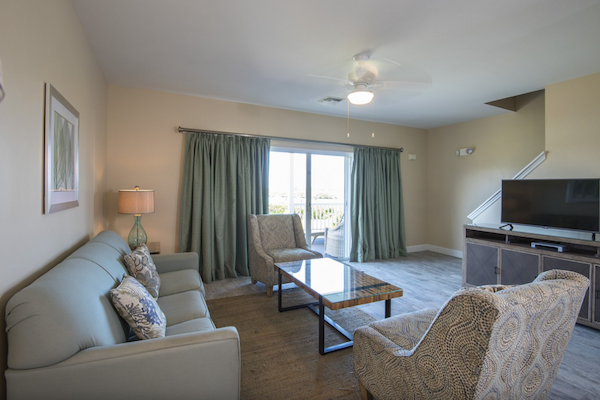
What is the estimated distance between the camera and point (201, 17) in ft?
7.29

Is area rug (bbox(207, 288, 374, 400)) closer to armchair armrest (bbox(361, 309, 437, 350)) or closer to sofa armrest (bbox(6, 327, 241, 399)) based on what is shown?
armchair armrest (bbox(361, 309, 437, 350))

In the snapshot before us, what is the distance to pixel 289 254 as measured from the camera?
Answer: 364cm

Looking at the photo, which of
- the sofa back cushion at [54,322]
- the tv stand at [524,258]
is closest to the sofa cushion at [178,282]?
the sofa back cushion at [54,322]

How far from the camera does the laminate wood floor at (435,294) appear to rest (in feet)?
6.38

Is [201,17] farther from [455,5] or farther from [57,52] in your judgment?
[455,5]

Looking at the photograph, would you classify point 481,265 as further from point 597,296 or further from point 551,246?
point 597,296

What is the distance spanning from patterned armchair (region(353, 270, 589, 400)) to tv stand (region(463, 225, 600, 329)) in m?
1.93

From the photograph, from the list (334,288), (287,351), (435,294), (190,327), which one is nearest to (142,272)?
(190,327)

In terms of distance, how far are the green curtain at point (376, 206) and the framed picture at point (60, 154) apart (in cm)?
397

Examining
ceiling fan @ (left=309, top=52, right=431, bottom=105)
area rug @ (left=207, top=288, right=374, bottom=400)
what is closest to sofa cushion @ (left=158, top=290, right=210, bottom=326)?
area rug @ (left=207, top=288, right=374, bottom=400)

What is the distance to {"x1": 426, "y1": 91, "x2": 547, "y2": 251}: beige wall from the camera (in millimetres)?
4488

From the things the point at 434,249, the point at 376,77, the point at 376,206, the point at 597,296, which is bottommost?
the point at 434,249

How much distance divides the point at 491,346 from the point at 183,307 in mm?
1791

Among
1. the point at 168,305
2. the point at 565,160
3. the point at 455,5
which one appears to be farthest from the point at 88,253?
the point at 565,160
